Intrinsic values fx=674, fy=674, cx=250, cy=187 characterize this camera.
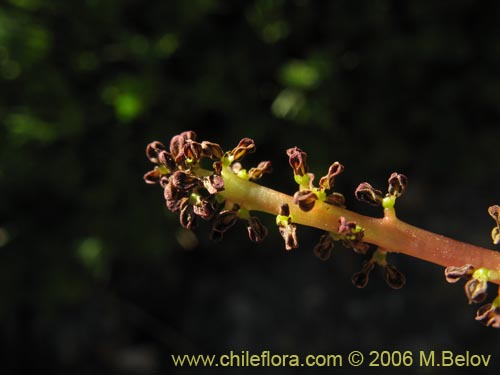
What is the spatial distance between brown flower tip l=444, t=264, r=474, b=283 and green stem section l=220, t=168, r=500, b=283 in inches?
1.1

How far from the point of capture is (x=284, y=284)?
4102mm

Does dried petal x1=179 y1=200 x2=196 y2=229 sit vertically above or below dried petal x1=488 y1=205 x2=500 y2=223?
below

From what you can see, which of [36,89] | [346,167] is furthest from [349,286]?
[36,89]

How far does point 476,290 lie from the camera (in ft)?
4.39

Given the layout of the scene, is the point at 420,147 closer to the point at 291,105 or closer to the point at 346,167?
the point at 346,167

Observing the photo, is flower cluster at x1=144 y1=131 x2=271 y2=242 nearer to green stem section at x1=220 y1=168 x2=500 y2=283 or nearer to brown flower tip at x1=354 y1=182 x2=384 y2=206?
green stem section at x1=220 y1=168 x2=500 y2=283

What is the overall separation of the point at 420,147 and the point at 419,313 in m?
0.97

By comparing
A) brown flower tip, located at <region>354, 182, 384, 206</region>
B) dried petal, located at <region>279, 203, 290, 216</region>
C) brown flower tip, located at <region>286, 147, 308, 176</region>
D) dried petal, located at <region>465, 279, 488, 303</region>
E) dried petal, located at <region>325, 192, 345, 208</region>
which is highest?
brown flower tip, located at <region>286, 147, 308, 176</region>

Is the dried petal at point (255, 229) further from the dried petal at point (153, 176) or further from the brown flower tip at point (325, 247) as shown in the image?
the dried petal at point (153, 176)

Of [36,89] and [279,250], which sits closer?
[36,89]

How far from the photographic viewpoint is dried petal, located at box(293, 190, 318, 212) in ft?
4.38

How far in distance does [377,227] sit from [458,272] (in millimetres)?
184

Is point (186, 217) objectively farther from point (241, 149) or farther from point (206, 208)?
point (241, 149)

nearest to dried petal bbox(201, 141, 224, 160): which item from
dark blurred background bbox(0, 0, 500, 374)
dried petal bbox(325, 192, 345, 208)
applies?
dried petal bbox(325, 192, 345, 208)
